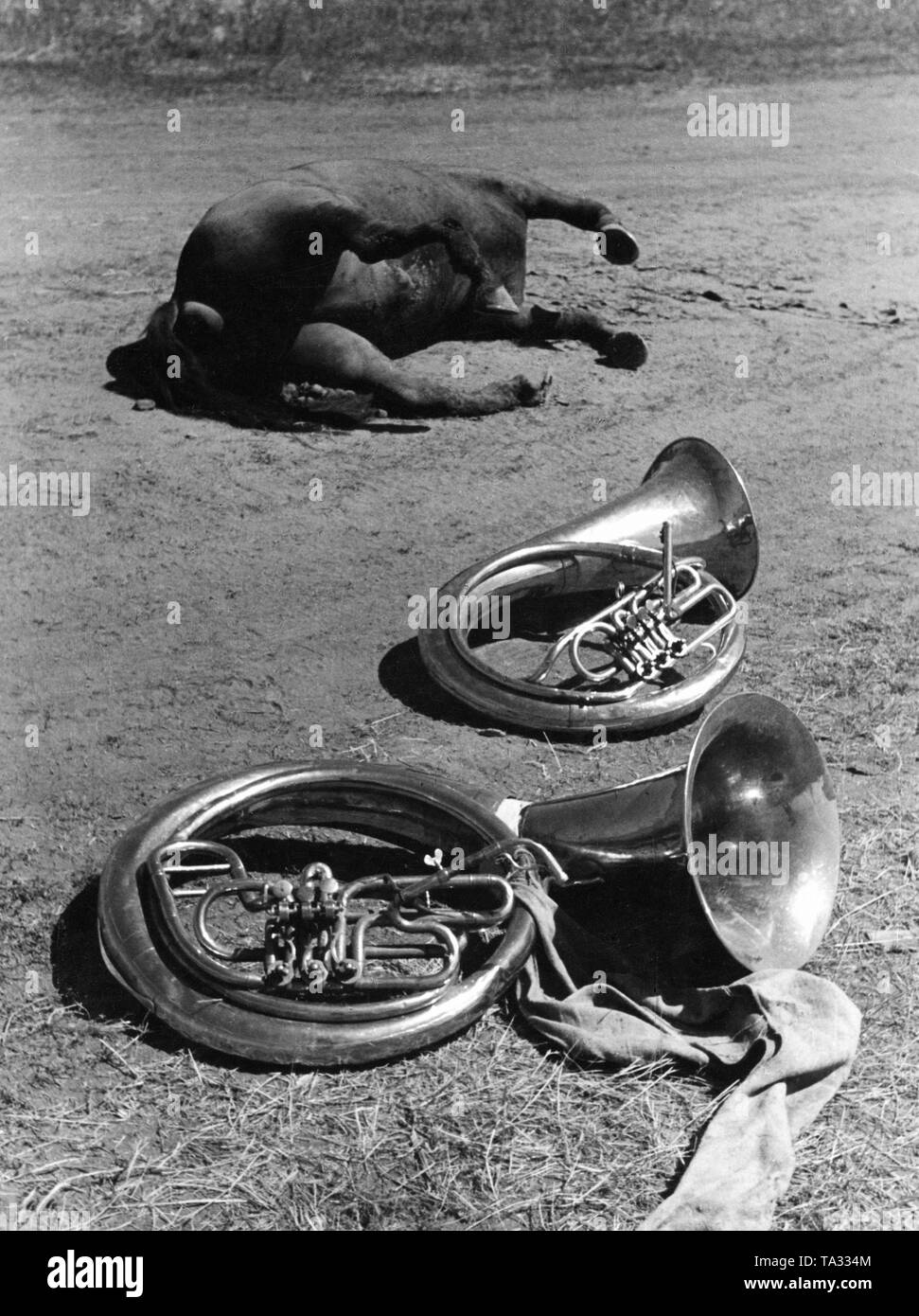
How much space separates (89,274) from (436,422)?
9.86ft

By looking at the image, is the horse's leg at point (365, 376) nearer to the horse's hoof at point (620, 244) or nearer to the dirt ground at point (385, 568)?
the dirt ground at point (385, 568)

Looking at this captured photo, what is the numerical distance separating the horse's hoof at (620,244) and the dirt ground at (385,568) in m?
0.24

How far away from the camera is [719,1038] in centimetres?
428

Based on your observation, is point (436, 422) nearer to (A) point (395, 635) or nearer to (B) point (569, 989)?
(A) point (395, 635)

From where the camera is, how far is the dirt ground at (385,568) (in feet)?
13.4

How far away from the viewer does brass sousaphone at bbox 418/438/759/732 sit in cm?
562

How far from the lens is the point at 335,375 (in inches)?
308

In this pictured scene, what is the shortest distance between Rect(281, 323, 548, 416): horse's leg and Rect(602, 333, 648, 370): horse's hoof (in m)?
0.91

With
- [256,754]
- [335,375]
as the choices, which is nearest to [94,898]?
[256,754]

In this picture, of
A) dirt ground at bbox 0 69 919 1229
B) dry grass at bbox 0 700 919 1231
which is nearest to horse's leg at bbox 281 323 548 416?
dirt ground at bbox 0 69 919 1229

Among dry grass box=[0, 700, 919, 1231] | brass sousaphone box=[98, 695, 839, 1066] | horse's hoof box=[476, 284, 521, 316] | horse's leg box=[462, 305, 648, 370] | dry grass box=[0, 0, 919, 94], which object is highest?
dry grass box=[0, 0, 919, 94]

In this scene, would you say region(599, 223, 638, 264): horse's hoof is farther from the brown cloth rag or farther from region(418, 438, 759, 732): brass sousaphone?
the brown cloth rag

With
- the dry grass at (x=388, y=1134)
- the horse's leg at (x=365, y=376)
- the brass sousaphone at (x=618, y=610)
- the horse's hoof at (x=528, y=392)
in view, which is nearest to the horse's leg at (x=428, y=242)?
the horse's leg at (x=365, y=376)
